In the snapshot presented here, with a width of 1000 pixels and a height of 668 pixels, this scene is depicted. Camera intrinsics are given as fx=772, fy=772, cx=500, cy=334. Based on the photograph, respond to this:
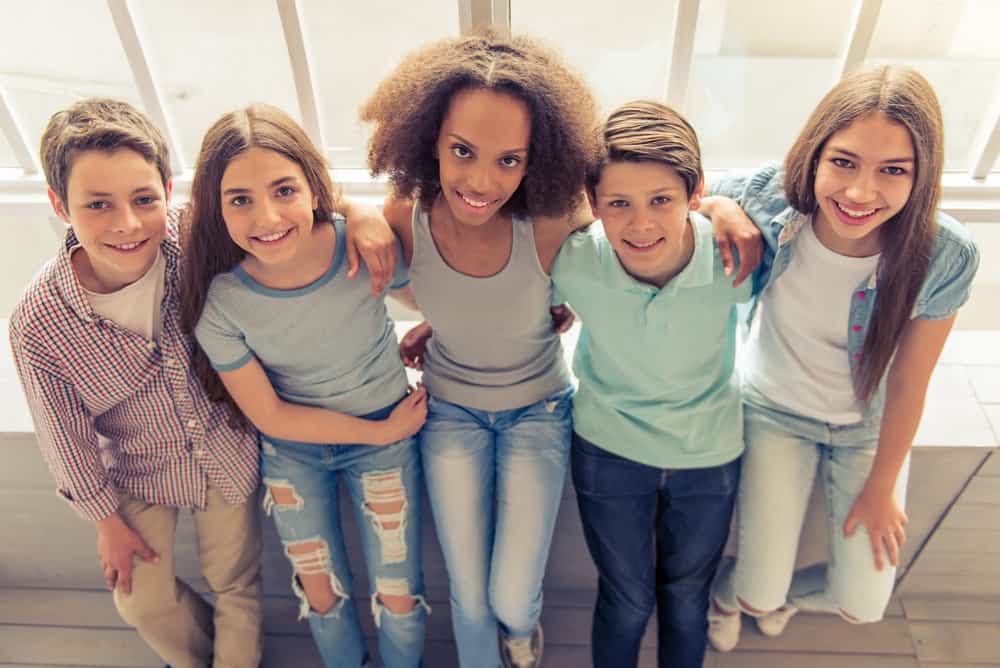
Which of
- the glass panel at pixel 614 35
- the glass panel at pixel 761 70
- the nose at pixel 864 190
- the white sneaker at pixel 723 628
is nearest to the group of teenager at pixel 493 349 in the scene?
the nose at pixel 864 190

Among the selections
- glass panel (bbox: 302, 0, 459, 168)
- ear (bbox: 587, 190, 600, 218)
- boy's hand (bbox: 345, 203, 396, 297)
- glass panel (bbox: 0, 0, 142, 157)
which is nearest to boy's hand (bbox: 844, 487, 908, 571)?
ear (bbox: 587, 190, 600, 218)

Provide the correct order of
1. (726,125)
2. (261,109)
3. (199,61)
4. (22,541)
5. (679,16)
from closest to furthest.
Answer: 1. (261,109)
2. (679,16)
3. (22,541)
4. (726,125)
5. (199,61)

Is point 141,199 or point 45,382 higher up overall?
point 141,199

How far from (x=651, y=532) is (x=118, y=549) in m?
0.94

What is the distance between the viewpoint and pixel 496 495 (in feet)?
4.69

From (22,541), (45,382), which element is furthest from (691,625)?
(22,541)

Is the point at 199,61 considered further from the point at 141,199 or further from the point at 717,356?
the point at 717,356

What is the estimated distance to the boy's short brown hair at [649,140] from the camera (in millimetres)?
1117

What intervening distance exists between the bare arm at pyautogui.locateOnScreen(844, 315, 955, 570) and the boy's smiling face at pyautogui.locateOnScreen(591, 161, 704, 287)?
43cm

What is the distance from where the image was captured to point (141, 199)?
3.84ft

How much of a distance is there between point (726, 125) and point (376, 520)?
5.35ft

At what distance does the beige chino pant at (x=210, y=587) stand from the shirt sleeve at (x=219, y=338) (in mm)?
303

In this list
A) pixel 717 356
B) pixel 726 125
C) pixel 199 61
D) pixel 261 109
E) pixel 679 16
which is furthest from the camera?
pixel 199 61

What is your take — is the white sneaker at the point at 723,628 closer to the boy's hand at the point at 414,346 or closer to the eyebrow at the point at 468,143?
the boy's hand at the point at 414,346
